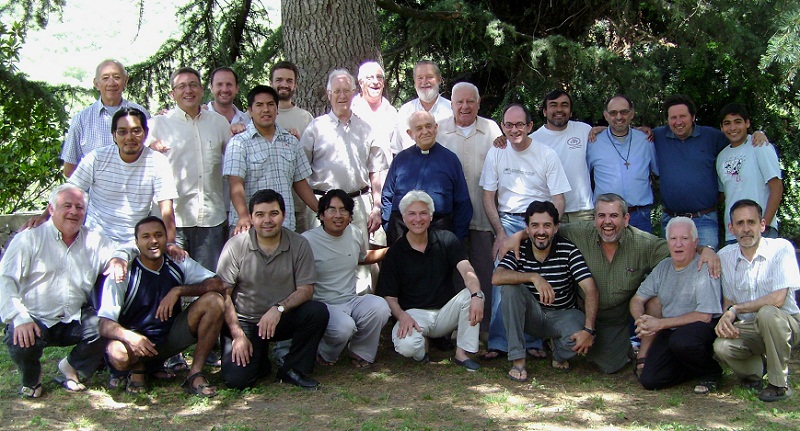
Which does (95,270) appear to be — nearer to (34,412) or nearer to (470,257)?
(34,412)

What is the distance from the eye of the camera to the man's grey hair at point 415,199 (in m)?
5.34

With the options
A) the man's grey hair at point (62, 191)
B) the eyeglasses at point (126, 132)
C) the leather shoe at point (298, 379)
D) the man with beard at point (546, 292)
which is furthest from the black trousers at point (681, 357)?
the man's grey hair at point (62, 191)

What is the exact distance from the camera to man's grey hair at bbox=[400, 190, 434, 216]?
534 centimetres

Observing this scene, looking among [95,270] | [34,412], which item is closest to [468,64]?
[95,270]

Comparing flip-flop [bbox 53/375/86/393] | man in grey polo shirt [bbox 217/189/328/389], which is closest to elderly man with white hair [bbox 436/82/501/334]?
man in grey polo shirt [bbox 217/189/328/389]

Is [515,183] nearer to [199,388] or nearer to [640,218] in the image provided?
[640,218]

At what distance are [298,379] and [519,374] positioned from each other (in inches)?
55.9

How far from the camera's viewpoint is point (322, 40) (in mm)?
6660

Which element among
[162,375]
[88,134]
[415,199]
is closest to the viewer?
[162,375]

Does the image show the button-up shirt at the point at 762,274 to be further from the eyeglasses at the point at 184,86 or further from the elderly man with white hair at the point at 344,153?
the eyeglasses at the point at 184,86

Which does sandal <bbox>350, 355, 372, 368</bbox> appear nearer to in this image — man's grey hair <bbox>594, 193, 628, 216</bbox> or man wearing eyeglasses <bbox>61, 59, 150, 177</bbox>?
man's grey hair <bbox>594, 193, 628, 216</bbox>

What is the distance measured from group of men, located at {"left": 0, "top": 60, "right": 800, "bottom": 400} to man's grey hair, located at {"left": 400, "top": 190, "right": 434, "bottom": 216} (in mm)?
26

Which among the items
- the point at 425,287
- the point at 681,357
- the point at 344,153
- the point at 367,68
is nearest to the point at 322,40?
the point at 367,68

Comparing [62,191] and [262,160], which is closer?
[62,191]
